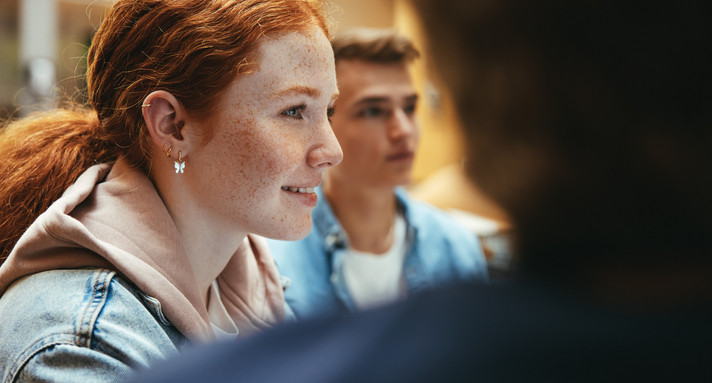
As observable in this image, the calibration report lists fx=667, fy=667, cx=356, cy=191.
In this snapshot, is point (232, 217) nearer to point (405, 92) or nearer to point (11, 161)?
point (11, 161)

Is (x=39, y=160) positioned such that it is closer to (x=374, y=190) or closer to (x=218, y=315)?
(x=218, y=315)

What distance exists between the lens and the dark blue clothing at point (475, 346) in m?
0.38

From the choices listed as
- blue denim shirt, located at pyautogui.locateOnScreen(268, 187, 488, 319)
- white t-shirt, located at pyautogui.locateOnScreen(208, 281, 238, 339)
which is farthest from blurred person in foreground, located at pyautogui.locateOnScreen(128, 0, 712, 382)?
blue denim shirt, located at pyautogui.locateOnScreen(268, 187, 488, 319)

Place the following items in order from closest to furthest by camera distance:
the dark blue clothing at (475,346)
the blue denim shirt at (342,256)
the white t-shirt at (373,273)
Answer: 1. the dark blue clothing at (475,346)
2. the blue denim shirt at (342,256)
3. the white t-shirt at (373,273)

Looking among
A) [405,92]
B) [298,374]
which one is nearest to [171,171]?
[298,374]

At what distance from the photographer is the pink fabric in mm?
893

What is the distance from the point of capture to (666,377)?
38cm

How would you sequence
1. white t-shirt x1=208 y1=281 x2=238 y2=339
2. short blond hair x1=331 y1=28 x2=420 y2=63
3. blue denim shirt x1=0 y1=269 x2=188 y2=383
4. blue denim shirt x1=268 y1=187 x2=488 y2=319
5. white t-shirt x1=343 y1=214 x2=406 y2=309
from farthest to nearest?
1. short blond hair x1=331 y1=28 x2=420 y2=63
2. white t-shirt x1=343 y1=214 x2=406 y2=309
3. blue denim shirt x1=268 y1=187 x2=488 y2=319
4. white t-shirt x1=208 y1=281 x2=238 y2=339
5. blue denim shirt x1=0 y1=269 x2=188 y2=383

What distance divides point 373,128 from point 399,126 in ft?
0.23

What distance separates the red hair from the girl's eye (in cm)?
9

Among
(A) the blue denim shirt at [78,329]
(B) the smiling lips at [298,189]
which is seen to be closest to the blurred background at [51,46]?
(B) the smiling lips at [298,189]

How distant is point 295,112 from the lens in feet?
3.41

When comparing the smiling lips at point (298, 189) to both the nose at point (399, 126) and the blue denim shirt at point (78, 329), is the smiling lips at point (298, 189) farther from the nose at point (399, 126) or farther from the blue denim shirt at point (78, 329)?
the nose at point (399, 126)

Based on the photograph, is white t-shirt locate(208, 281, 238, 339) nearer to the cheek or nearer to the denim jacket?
the denim jacket
